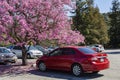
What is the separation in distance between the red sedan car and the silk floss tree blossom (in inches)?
94.7

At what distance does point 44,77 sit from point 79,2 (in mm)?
51227

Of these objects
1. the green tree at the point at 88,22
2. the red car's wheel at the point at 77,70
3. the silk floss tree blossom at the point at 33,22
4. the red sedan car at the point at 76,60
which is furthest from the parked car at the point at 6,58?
the green tree at the point at 88,22

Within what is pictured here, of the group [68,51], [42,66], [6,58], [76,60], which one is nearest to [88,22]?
[6,58]

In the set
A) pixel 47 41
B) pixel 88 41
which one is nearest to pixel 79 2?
pixel 88 41

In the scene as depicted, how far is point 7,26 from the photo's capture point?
18344mm

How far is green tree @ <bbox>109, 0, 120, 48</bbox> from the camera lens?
7888 centimetres

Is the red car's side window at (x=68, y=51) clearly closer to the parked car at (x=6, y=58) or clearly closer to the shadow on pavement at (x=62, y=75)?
the shadow on pavement at (x=62, y=75)

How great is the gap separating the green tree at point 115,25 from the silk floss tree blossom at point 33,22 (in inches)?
2386

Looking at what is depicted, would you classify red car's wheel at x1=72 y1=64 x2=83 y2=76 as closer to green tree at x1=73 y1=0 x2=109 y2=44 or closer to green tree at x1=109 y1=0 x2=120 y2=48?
green tree at x1=73 y1=0 x2=109 y2=44

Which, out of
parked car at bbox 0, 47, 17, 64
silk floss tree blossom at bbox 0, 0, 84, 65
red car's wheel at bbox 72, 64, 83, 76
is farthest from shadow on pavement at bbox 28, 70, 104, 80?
parked car at bbox 0, 47, 17, 64

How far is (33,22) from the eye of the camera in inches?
746

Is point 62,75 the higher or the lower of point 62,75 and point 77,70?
the lower

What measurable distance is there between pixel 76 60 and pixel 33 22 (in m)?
4.99

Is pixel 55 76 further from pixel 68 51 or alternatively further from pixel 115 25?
pixel 115 25
